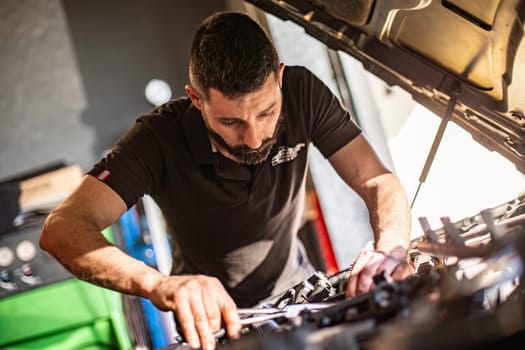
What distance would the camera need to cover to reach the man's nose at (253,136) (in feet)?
4.06

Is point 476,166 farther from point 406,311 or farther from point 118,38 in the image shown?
point 118,38

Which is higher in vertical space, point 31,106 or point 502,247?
point 31,106

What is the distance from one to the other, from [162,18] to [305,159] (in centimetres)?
214

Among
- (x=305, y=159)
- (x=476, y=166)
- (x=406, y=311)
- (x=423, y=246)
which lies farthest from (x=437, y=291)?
(x=476, y=166)

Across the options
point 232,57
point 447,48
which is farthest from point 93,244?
point 447,48

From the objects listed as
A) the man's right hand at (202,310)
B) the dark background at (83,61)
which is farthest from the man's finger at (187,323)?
the dark background at (83,61)

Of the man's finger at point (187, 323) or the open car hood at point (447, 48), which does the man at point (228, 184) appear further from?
the open car hood at point (447, 48)

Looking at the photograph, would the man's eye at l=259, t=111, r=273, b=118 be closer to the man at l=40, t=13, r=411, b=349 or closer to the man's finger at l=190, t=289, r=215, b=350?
the man at l=40, t=13, r=411, b=349

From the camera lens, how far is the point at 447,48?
1158mm

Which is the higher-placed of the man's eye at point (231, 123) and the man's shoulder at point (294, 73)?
the man's shoulder at point (294, 73)

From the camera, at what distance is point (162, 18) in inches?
132

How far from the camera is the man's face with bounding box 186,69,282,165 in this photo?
3.94ft

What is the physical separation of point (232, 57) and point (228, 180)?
1.20 ft

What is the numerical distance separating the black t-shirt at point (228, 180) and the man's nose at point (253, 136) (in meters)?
0.15
